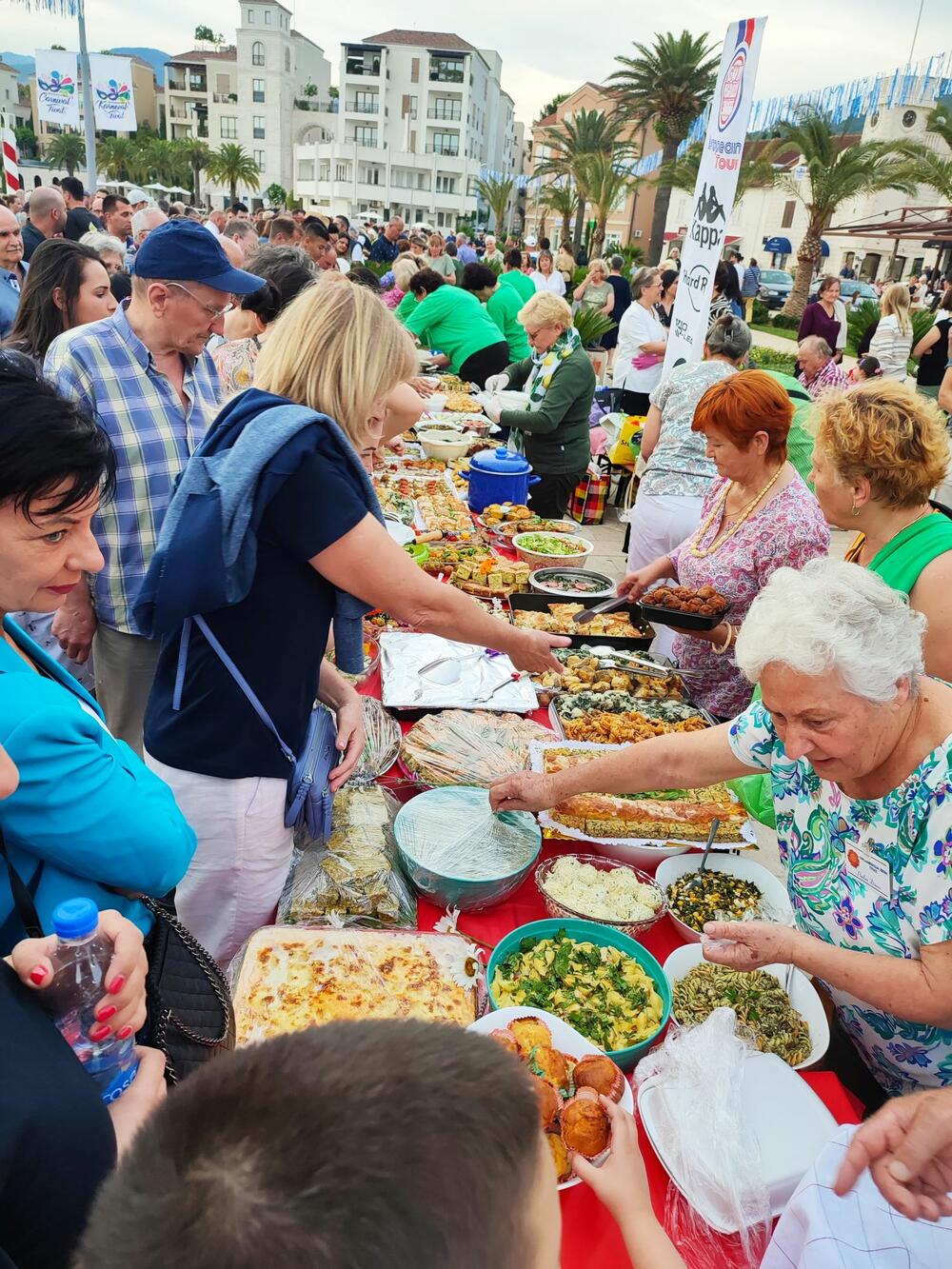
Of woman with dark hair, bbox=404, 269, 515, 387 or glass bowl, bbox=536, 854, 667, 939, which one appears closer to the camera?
glass bowl, bbox=536, 854, 667, 939

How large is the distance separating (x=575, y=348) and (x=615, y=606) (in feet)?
8.75

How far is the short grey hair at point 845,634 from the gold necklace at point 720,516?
158 cm

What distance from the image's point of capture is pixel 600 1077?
1.35 metres

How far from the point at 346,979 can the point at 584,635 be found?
1823 mm

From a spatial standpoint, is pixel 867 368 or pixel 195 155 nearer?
pixel 867 368

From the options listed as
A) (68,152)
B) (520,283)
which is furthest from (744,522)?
(68,152)

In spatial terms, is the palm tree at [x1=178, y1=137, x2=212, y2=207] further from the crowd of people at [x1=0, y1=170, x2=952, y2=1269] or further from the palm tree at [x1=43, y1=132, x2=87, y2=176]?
the crowd of people at [x1=0, y1=170, x2=952, y2=1269]

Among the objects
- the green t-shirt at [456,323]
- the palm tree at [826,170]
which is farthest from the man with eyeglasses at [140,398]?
the palm tree at [826,170]

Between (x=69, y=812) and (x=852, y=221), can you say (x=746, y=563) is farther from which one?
(x=852, y=221)

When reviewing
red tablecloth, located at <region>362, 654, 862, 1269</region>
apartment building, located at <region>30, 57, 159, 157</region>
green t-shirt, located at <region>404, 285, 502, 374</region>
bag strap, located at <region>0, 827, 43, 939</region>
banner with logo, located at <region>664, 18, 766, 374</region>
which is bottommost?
red tablecloth, located at <region>362, 654, 862, 1269</region>

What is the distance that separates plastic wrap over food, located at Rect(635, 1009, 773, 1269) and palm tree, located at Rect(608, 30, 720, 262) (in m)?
27.2

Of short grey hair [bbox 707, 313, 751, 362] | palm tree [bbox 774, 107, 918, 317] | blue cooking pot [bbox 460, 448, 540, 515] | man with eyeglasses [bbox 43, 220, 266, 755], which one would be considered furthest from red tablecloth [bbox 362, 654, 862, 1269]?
palm tree [bbox 774, 107, 918, 317]

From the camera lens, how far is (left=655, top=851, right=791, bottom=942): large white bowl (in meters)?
1.99

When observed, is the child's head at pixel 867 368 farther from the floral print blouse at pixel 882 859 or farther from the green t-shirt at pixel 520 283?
the floral print blouse at pixel 882 859
